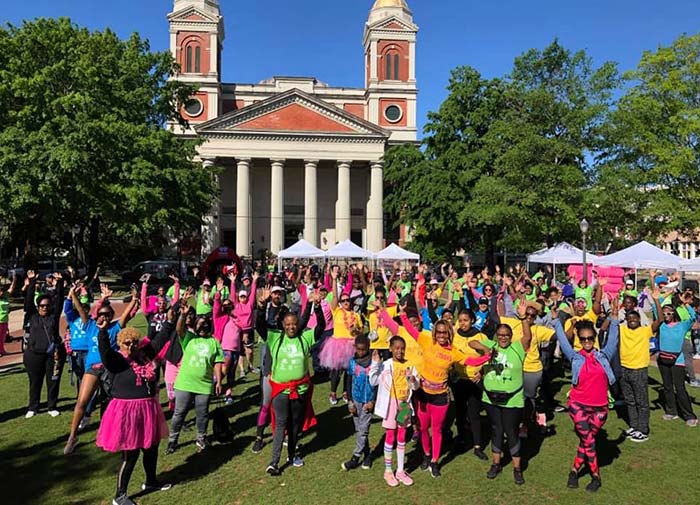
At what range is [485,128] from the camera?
115 feet

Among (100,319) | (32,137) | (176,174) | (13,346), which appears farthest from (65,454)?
(176,174)

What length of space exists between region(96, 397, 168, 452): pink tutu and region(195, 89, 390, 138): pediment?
47.5m

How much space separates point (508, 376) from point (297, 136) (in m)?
47.4

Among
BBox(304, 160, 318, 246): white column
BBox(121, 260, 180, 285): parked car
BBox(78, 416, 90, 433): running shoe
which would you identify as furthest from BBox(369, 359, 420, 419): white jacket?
BBox(304, 160, 318, 246): white column

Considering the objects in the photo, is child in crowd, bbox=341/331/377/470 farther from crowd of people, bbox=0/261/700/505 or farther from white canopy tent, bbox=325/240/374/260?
white canopy tent, bbox=325/240/374/260

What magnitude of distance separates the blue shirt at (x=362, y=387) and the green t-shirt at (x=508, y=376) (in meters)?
1.22

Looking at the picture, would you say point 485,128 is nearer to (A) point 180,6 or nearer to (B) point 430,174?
(B) point 430,174

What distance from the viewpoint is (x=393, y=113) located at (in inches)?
2306

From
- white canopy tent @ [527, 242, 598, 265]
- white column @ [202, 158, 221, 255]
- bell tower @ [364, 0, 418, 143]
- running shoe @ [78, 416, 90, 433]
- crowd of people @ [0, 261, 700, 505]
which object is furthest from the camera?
bell tower @ [364, 0, 418, 143]

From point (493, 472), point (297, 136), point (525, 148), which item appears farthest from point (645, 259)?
point (297, 136)

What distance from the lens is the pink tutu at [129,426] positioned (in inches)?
180

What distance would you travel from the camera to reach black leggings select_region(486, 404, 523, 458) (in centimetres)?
542

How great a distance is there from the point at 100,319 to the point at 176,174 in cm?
2319

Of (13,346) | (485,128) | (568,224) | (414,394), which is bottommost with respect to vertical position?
(13,346)
